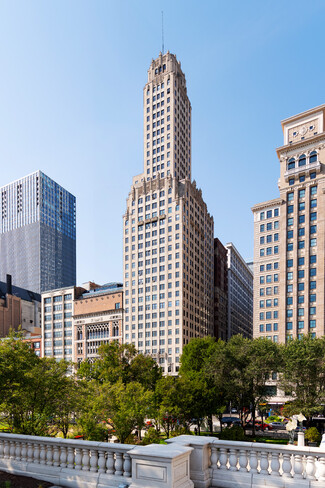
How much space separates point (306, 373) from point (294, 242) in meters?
44.3

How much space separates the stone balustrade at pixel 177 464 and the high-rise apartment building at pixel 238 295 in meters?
137

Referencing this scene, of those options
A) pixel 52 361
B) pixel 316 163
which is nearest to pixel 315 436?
pixel 52 361

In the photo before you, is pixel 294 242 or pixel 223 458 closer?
pixel 223 458

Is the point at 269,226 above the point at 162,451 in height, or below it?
above

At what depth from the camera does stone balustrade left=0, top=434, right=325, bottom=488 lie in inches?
339

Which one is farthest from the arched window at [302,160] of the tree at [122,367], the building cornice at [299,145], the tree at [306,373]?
the tree at [122,367]

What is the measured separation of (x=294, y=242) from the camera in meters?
88.0

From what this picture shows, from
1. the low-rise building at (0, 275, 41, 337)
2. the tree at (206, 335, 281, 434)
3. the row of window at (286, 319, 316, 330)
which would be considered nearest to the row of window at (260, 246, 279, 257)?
the row of window at (286, 319, 316, 330)

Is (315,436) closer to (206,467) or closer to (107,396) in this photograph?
(107,396)

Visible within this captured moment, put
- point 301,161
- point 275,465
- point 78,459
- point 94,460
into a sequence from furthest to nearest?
point 301,161 < point 78,459 < point 94,460 < point 275,465

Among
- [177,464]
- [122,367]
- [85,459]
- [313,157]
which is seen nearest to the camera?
[177,464]

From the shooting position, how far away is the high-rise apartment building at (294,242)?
84.3 m

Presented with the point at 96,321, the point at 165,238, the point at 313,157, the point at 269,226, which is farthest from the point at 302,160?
the point at 96,321

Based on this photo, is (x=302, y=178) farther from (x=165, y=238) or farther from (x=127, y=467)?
(x=127, y=467)
